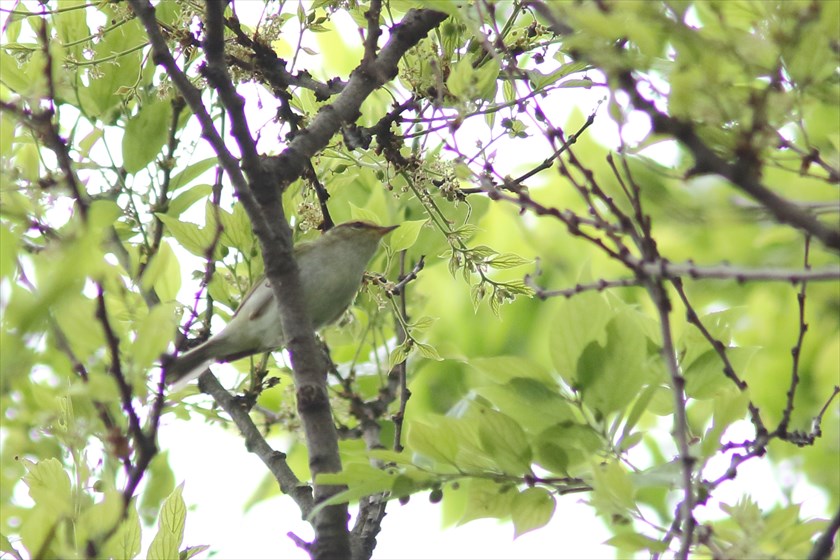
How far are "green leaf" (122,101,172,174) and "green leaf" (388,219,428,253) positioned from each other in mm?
932

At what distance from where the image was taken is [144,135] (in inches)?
132

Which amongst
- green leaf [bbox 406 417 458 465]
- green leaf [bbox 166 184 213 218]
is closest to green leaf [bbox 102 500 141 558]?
green leaf [bbox 406 417 458 465]

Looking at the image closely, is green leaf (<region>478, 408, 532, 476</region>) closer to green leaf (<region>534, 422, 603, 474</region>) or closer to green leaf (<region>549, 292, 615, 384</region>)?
green leaf (<region>534, 422, 603, 474</region>)

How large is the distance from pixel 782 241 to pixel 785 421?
1.39 m

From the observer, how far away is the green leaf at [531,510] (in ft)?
6.29

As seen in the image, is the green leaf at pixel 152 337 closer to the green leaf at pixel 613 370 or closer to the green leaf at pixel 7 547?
the green leaf at pixel 613 370

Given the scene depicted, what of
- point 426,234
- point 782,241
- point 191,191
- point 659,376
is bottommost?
point 659,376

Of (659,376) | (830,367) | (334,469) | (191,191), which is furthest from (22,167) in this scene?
(830,367)

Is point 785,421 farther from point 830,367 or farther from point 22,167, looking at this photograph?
point 22,167

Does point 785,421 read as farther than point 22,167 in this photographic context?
No

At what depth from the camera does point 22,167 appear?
2.87 metres

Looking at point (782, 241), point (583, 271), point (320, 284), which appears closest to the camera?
point (583, 271)

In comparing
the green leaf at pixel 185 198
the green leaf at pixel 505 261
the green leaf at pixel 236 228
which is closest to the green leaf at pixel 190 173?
the green leaf at pixel 185 198

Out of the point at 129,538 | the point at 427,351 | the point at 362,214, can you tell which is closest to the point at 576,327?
the point at 129,538
